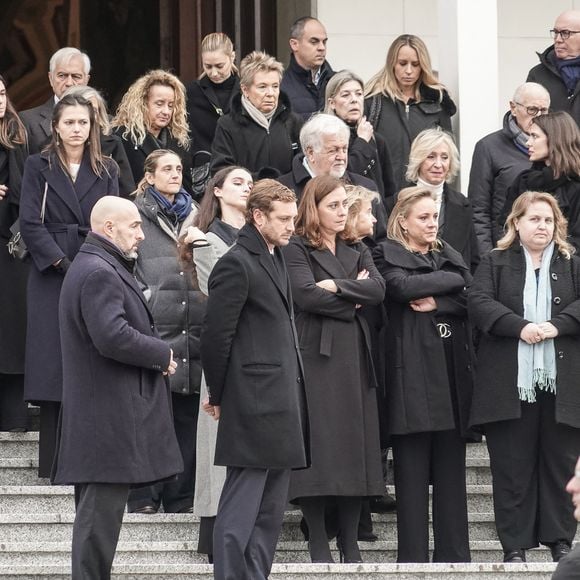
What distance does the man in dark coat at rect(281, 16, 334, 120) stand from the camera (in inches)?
433

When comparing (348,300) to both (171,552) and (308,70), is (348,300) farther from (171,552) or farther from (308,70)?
(308,70)

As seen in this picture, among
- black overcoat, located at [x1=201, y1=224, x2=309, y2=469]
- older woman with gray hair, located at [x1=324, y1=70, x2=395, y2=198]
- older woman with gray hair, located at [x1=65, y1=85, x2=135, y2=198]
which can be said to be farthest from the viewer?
older woman with gray hair, located at [x1=324, y1=70, x2=395, y2=198]

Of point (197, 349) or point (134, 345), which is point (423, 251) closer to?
A: point (197, 349)

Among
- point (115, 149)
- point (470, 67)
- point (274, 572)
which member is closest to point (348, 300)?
point (274, 572)

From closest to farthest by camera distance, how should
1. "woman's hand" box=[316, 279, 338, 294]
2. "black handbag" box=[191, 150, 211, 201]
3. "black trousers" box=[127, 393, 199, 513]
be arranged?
"woman's hand" box=[316, 279, 338, 294] < "black trousers" box=[127, 393, 199, 513] < "black handbag" box=[191, 150, 211, 201]

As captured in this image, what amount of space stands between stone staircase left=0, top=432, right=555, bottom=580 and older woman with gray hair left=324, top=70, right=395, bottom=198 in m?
1.61

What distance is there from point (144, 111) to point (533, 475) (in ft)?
10.5

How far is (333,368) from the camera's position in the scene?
8.60m

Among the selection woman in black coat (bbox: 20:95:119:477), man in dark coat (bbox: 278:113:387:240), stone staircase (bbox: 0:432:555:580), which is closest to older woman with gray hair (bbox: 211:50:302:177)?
man in dark coat (bbox: 278:113:387:240)

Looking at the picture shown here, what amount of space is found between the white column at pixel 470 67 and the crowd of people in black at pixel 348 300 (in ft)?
3.63

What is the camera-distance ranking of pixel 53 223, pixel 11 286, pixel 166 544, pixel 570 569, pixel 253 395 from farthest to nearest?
pixel 11 286 < pixel 53 223 < pixel 166 544 < pixel 253 395 < pixel 570 569

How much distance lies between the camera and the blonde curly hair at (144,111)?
10.3m

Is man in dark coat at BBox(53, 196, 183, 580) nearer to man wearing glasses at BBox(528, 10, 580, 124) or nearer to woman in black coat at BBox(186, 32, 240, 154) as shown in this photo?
woman in black coat at BBox(186, 32, 240, 154)

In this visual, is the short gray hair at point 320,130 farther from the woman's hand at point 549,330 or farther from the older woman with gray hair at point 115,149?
the woman's hand at point 549,330
